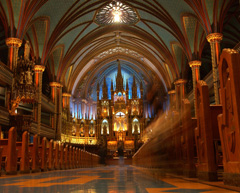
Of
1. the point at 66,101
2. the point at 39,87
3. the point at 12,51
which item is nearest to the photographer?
the point at 12,51

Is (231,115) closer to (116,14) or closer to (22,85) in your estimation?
(22,85)

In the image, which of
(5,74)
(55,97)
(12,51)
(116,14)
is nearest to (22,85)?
(5,74)

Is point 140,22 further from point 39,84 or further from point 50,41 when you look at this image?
point 39,84

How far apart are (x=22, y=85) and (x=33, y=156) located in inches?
313

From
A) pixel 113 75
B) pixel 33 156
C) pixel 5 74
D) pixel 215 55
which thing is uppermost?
pixel 113 75

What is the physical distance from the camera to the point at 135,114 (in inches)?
1374

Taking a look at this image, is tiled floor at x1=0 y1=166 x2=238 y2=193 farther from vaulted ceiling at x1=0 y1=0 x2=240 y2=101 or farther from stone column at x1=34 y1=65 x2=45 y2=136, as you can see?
stone column at x1=34 y1=65 x2=45 y2=136

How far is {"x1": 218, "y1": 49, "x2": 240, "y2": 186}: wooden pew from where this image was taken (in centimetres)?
304

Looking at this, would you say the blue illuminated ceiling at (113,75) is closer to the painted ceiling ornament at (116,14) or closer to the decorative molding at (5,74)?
the painted ceiling ornament at (116,14)

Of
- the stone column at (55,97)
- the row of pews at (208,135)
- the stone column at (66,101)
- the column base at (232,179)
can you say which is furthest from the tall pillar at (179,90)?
the column base at (232,179)

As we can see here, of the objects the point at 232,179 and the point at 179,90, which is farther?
the point at 179,90

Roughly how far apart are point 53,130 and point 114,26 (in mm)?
11524

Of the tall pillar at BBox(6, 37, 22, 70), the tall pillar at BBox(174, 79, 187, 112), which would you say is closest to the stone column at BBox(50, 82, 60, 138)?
the tall pillar at BBox(6, 37, 22, 70)

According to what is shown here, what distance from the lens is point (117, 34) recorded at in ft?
96.8
